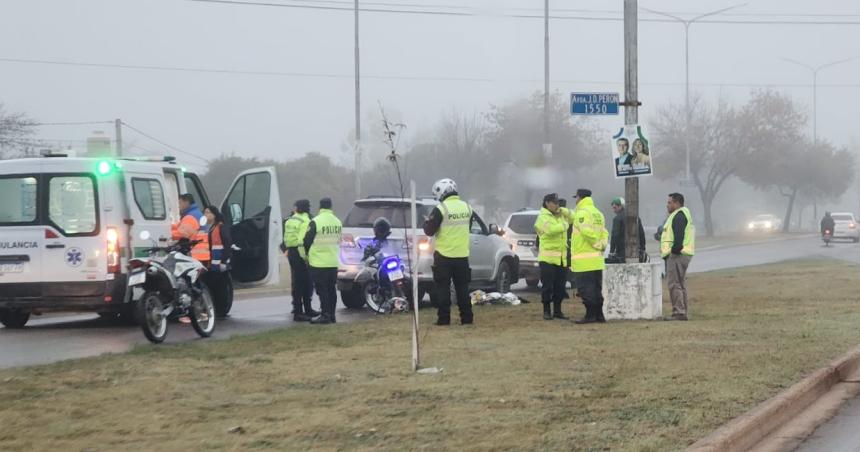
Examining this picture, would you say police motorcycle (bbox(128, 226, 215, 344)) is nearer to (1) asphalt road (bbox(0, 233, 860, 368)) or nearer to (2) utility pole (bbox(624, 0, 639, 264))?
(1) asphalt road (bbox(0, 233, 860, 368))

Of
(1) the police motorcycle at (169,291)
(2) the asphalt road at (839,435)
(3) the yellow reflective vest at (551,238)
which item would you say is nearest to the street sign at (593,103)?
(3) the yellow reflective vest at (551,238)

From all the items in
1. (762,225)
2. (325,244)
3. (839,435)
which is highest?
(325,244)

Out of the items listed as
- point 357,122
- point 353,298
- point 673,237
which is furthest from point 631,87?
point 357,122

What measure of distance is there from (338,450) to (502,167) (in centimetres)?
4284

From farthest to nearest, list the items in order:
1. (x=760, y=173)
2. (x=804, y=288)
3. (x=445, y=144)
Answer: (x=760, y=173), (x=445, y=144), (x=804, y=288)

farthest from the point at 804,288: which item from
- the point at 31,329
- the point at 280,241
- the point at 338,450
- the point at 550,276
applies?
the point at 338,450

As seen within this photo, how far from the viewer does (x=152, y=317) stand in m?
12.8

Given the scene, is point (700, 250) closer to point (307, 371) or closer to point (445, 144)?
point (445, 144)

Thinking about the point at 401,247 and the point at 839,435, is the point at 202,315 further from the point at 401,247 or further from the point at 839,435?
the point at 839,435

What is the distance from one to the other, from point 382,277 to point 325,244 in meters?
1.98

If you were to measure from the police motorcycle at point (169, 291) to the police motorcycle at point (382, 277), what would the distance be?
3775 mm

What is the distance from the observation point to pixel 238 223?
1730cm

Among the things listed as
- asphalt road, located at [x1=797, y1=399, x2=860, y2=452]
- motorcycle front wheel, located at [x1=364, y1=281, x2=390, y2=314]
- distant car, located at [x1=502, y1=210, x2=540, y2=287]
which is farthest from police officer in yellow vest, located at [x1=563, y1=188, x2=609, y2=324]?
distant car, located at [x1=502, y1=210, x2=540, y2=287]

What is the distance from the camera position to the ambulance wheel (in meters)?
15.4
